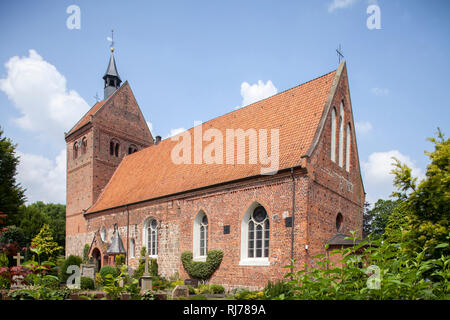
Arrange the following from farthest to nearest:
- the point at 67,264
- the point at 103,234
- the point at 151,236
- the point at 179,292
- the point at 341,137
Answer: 1. the point at 103,234
2. the point at 67,264
3. the point at 151,236
4. the point at 341,137
5. the point at 179,292

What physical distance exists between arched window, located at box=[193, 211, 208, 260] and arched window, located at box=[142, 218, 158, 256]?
12.8 feet

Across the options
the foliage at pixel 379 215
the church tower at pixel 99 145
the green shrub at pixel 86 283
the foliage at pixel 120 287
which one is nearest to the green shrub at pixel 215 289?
the green shrub at pixel 86 283

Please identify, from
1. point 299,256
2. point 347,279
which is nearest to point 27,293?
point 347,279

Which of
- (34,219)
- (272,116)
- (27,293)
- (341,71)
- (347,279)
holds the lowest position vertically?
(34,219)

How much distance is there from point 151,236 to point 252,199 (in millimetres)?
8986

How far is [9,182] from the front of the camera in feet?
99.5

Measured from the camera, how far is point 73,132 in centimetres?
3247

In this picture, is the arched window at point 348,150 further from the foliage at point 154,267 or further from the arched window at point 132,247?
the arched window at point 132,247

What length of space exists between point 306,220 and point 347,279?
12.2 meters

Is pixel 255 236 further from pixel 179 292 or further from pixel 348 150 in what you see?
pixel 348 150

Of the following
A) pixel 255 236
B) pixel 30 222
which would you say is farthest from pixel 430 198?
pixel 30 222

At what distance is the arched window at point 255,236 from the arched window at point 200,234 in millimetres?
3035
